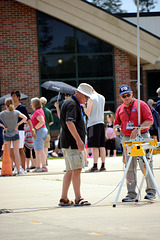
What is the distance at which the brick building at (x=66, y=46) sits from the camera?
23.1 meters

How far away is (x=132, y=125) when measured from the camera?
8.79 meters

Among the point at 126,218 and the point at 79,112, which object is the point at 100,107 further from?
the point at 126,218

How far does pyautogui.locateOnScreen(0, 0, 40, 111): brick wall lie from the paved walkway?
39.7 feet

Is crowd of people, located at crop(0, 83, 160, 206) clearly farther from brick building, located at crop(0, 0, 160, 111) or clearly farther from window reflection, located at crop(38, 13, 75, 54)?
window reflection, located at crop(38, 13, 75, 54)

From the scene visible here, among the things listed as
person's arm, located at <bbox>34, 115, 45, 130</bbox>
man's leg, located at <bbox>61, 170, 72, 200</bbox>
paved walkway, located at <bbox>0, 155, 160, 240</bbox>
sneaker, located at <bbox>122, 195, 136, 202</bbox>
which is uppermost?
person's arm, located at <bbox>34, 115, 45, 130</bbox>

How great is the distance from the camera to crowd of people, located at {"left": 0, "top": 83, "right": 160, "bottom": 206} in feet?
26.9

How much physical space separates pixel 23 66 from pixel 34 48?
88cm

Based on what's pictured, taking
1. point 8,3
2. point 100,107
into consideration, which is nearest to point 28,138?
point 100,107

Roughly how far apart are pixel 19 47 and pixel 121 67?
14.1 feet

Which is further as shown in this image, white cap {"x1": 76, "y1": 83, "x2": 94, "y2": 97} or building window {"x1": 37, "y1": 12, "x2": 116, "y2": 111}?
building window {"x1": 37, "y1": 12, "x2": 116, "y2": 111}

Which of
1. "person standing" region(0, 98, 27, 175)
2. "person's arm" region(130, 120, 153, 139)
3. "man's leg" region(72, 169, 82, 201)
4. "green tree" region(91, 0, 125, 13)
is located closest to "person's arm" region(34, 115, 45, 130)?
"person standing" region(0, 98, 27, 175)

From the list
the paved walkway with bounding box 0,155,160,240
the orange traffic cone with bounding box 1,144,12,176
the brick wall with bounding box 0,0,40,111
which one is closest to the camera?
the paved walkway with bounding box 0,155,160,240

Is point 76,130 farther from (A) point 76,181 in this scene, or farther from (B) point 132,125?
(B) point 132,125

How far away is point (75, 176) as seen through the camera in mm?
8211
